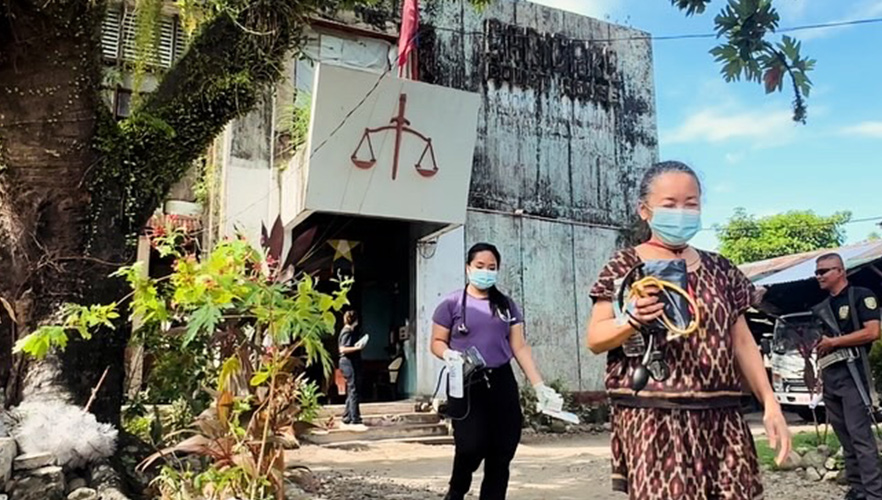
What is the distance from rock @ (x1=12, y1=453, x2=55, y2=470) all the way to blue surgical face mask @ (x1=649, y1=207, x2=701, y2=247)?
326 centimetres

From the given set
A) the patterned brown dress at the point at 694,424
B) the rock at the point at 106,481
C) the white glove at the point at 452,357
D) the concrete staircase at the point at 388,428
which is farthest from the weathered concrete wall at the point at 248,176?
the patterned brown dress at the point at 694,424

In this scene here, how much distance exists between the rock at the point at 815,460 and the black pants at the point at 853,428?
1451 millimetres

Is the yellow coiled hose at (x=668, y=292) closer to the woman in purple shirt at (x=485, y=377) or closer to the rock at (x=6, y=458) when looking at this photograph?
the woman in purple shirt at (x=485, y=377)

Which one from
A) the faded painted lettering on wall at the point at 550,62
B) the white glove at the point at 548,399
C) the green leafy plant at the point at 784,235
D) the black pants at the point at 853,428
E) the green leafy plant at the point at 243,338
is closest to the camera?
the green leafy plant at the point at 243,338

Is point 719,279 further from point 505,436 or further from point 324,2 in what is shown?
point 324,2

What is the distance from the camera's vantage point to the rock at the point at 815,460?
18.9ft

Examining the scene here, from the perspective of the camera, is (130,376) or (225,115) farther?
(130,376)

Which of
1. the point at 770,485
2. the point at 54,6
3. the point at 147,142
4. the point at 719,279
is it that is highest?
the point at 54,6

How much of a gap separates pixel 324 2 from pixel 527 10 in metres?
7.89

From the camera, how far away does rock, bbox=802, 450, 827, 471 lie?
226 inches

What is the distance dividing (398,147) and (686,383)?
7.13 m

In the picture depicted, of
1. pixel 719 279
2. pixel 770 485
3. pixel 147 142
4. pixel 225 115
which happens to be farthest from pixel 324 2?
pixel 770 485

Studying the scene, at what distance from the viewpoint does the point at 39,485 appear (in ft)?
11.4

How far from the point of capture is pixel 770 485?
18.0 ft
